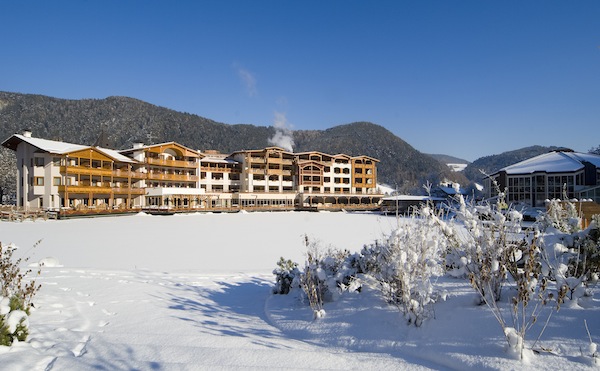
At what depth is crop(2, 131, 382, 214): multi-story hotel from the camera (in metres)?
36.0

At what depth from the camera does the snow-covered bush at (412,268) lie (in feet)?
14.4

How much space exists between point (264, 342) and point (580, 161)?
42.6m

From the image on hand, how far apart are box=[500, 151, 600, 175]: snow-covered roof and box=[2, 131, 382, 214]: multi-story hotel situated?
78.5 feet

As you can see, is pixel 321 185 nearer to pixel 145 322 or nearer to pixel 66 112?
pixel 145 322

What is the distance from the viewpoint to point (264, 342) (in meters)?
4.25

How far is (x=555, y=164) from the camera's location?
3603cm

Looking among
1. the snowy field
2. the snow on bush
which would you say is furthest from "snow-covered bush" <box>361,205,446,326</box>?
the snowy field

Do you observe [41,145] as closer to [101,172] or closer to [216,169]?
[101,172]

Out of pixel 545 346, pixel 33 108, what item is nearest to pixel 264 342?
pixel 545 346

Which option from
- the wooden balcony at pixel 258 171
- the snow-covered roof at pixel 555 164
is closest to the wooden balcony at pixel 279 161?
the wooden balcony at pixel 258 171

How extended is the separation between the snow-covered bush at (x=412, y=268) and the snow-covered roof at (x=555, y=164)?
36489mm

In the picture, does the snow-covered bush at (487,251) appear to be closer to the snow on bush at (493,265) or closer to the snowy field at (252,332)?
the snow on bush at (493,265)

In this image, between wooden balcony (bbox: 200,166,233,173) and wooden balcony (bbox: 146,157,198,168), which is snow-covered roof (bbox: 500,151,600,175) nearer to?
wooden balcony (bbox: 200,166,233,173)

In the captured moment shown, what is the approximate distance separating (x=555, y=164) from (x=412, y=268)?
130 ft
